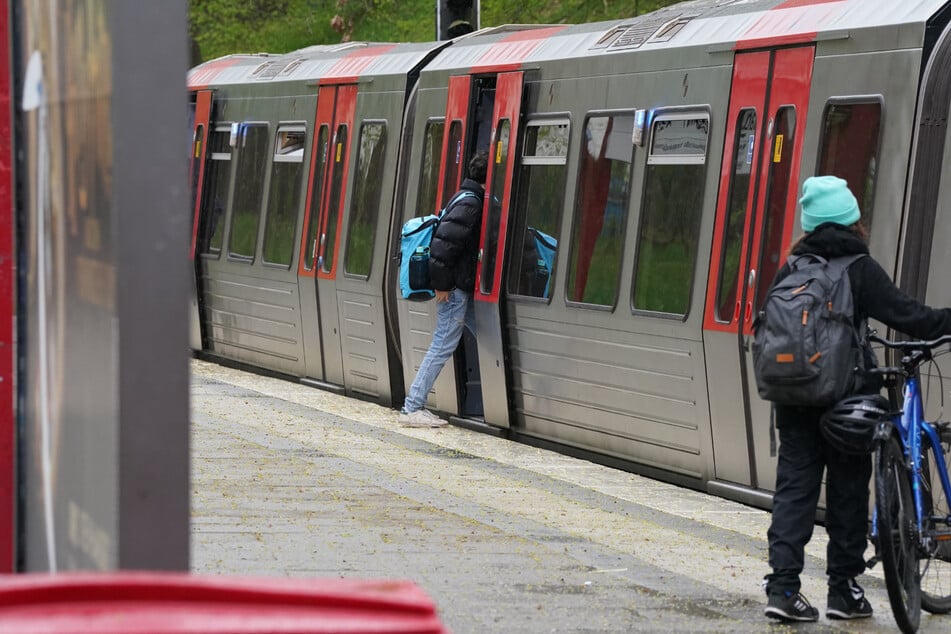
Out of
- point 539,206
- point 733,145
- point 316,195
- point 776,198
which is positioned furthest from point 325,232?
point 776,198

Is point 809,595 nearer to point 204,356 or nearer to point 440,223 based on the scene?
point 440,223

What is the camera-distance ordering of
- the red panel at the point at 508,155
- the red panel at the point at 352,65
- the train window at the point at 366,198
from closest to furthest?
the red panel at the point at 508,155, the train window at the point at 366,198, the red panel at the point at 352,65

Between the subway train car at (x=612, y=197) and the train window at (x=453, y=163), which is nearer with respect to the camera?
the subway train car at (x=612, y=197)

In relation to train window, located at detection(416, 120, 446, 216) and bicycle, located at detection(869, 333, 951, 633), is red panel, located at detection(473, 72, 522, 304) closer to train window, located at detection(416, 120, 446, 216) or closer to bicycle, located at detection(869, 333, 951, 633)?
train window, located at detection(416, 120, 446, 216)

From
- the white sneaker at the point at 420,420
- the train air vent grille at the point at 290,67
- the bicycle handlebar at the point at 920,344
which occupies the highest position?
the train air vent grille at the point at 290,67

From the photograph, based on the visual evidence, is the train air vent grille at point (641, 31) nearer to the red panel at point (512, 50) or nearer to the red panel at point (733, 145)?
the red panel at point (512, 50)

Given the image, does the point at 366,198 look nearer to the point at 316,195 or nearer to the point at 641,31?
the point at 316,195

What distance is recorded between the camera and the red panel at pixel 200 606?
89.4 inches

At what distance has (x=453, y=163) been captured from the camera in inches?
497

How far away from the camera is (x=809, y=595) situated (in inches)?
266

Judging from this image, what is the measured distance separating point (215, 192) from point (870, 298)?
12.7 metres

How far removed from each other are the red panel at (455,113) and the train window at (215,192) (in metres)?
5.32

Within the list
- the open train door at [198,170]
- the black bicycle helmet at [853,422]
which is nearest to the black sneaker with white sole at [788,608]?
the black bicycle helmet at [853,422]

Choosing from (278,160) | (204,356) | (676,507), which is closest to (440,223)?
(676,507)
